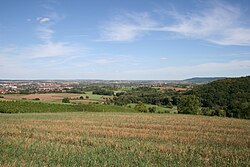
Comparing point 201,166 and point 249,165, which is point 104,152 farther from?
point 249,165

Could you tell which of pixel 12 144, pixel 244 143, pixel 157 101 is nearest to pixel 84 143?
pixel 12 144

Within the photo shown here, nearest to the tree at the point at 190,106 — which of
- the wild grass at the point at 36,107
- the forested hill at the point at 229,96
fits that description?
the forested hill at the point at 229,96

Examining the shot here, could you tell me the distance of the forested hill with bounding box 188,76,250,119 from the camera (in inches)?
2603

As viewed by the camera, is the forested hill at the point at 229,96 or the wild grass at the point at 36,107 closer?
the wild grass at the point at 36,107

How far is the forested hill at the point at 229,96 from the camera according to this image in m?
66.1

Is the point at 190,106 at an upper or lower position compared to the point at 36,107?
lower

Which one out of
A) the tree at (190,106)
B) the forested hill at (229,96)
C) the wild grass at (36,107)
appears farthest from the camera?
the tree at (190,106)

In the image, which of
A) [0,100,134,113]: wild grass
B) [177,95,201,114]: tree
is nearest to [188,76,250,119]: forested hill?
[177,95,201,114]: tree

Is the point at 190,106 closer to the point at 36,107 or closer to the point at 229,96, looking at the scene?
the point at 229,96

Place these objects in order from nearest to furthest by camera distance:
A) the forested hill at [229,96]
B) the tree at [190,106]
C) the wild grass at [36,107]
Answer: the wild grass at [36,107] → the forested hill at [229,96] → the tree at [190,106]

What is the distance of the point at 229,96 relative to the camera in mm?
75812

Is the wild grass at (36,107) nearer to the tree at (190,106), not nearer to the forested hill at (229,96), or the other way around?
the tree at (190,106)

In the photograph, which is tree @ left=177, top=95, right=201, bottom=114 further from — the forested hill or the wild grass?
the wild grass

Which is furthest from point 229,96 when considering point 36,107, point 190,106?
point 36,107
